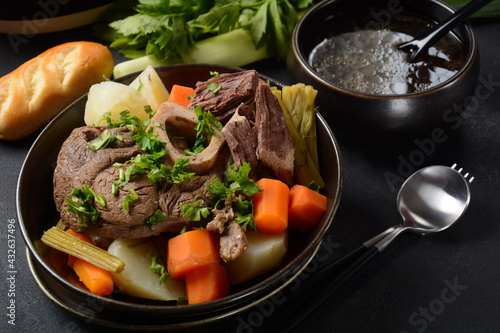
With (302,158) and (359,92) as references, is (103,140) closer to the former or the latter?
(302,158)

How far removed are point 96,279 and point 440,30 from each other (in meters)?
2.16

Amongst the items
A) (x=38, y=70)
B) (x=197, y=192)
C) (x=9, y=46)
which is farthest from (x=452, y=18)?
(x=9, y=46)

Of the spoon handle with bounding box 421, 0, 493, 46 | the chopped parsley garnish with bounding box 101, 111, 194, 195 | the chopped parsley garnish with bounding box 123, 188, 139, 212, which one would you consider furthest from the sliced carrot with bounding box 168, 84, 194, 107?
the spoon handle with bounding box 421, 0, 493, 46

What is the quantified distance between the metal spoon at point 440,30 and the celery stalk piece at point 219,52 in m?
1.01

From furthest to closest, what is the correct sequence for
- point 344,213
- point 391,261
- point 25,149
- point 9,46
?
point 9,46, point 25,149, point 344,213, point 391,261

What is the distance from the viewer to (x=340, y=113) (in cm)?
263

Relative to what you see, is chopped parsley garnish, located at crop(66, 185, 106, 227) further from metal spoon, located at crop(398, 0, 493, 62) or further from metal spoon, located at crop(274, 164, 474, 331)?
metal spoon, located at crop(398, 0, 493, 62)

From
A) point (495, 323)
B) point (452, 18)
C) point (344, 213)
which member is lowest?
point (495, 323)

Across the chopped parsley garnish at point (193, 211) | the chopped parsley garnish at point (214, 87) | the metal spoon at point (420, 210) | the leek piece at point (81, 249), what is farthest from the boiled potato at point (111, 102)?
the metal spoon at point (420, 210)

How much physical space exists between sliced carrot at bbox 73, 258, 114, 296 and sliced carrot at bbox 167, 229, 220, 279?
236mm

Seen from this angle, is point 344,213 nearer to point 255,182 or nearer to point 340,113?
point 340,113

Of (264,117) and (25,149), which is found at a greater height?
(264,117)

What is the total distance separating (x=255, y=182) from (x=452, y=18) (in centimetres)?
151

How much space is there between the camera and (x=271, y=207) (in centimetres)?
201
